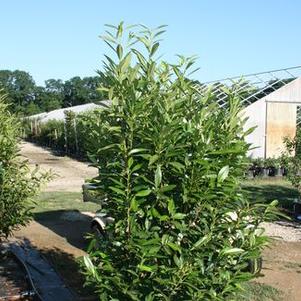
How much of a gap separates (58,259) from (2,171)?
2095 mm

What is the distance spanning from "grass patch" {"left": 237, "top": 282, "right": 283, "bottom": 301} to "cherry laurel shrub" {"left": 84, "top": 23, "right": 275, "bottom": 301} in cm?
312

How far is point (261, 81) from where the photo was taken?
23.3m

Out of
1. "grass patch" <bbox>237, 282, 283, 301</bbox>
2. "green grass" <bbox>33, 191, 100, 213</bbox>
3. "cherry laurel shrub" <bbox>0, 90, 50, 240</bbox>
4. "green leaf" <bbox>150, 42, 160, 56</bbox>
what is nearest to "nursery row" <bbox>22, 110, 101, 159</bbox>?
"green grass" <bbox>33, 191, 100, 213</bbox>

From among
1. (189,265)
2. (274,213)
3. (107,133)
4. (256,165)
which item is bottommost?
(256,165)

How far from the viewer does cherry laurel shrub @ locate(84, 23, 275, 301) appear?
10.8 feet

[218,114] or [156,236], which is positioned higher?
[218,114]

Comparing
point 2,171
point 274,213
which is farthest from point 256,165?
point 274,213

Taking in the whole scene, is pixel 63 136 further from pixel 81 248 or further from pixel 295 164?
pixel 81 248

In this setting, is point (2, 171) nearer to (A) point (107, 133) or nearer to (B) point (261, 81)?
(A) point (107, 133)

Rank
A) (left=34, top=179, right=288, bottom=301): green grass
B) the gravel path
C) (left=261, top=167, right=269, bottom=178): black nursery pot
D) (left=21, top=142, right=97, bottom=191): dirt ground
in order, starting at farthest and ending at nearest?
(left=261, top=167, right=269, bottom=178): black nursery pot
(left=21, top=142, right=97, bottom=191): dirt ground
(left=34, top=179, right=288, bottom=301): green grass
the gravel path

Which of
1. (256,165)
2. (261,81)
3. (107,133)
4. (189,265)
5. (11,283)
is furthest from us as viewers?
(261,81)

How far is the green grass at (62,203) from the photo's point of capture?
13.3 metres

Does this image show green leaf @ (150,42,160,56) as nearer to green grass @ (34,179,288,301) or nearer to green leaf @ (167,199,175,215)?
green leaf @ (167,199,175,215)

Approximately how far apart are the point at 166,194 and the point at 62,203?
11149mm
